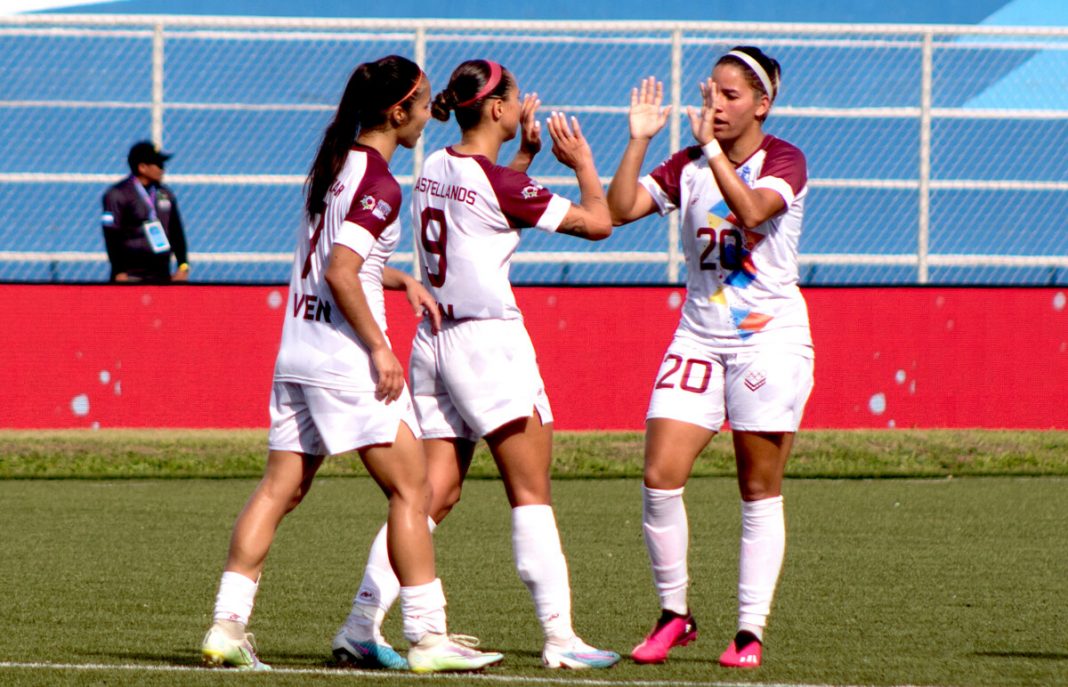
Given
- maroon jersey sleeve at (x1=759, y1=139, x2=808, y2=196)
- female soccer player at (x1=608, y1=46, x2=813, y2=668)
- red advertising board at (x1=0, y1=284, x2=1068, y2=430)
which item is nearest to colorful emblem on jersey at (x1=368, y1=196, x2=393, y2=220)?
female soccer player at (x1=608, y1=46, x2=813, y2=668)

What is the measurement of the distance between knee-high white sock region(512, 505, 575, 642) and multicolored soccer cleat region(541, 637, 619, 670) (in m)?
0.04

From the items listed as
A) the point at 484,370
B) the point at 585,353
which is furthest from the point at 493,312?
the point at 585,353

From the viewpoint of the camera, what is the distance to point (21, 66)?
542 inches

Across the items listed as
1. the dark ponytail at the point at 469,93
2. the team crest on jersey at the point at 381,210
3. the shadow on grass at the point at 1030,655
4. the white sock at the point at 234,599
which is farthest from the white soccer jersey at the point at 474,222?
the shadow on grass at the point at 1030,655

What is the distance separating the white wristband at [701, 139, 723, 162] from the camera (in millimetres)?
5148

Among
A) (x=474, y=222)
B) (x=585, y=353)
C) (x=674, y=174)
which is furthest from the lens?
(x=585, y=353)

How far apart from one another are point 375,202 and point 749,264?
119cm

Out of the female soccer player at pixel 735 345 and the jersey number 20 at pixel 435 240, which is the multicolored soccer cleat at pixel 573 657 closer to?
the female soccer player at pixel 735 345

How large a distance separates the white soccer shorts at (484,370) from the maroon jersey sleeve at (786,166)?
2.85ft

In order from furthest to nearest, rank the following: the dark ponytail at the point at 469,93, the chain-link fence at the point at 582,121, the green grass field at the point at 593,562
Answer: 1. the chain-link fence at the point at 582,121
2. the green grass field at the point at 593,562
3. the dark ponytail at the point at 469,93

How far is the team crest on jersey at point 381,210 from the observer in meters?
4.82

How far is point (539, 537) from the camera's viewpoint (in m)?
5.19

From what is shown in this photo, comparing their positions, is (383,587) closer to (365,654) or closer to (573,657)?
(365,654)

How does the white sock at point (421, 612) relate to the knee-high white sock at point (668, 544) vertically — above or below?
below
